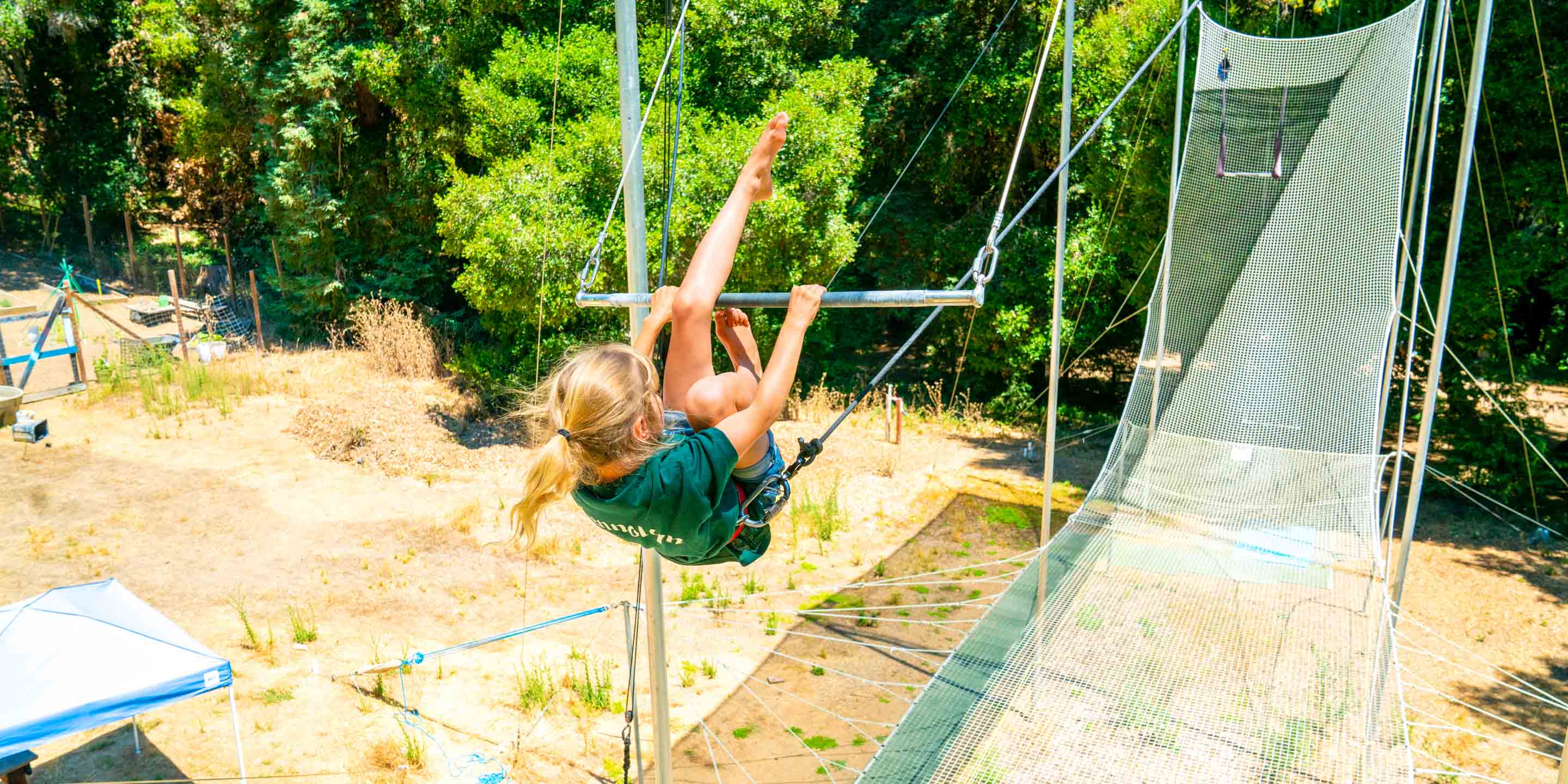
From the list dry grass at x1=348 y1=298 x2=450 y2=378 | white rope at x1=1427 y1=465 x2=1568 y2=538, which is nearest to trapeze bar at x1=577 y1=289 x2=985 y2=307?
white rope at x1=1427 y1=465 x2=1568 y2=538

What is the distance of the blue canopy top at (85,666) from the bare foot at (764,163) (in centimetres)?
276

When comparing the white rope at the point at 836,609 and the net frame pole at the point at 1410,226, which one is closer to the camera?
the net frame pole at the point at 1410,226

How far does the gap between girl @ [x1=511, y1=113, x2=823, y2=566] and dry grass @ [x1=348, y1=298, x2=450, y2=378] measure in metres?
9.37

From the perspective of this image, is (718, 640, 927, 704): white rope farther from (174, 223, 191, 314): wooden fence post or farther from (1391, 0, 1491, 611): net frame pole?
(174, 223, 191, 314): wooden fence post

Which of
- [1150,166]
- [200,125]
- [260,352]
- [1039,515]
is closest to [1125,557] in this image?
[1039,515]

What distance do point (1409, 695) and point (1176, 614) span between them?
5.78ft

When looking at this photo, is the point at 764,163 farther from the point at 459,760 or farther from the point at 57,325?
the point at 57,325

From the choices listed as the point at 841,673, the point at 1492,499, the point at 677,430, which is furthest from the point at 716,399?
the point at 1492,499

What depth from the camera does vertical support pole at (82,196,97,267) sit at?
1479 cm

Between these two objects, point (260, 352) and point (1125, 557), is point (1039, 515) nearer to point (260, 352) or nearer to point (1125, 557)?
point (1125, 557)

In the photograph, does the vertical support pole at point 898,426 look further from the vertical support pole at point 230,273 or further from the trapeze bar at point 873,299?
the vertical support pole at point 230,273

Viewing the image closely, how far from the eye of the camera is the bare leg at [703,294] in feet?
7.13

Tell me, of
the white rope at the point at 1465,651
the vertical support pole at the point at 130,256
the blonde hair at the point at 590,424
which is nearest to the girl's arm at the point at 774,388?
the blonde hair at the point at 590,424

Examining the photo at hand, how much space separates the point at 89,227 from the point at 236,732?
14.0 metres
